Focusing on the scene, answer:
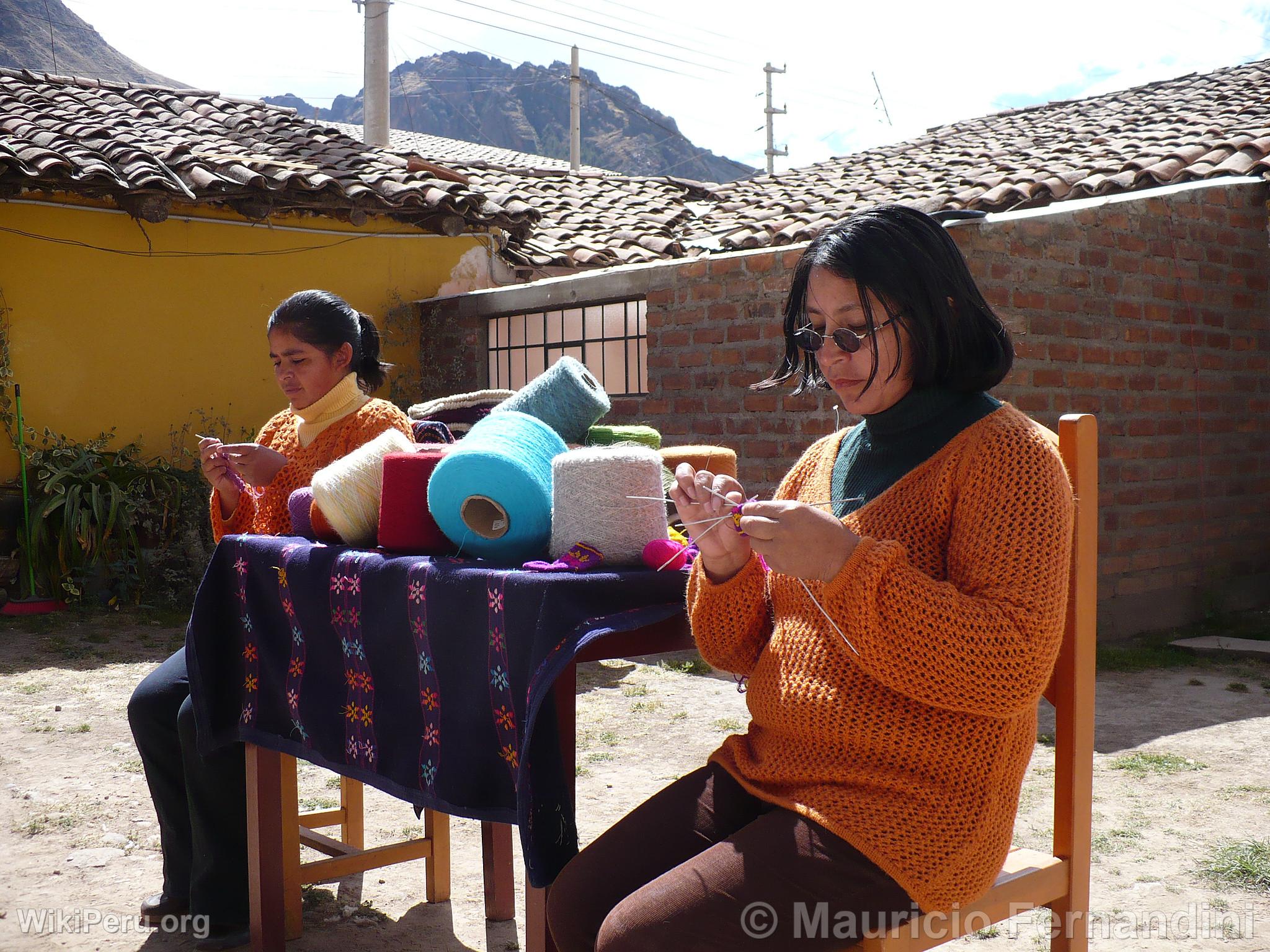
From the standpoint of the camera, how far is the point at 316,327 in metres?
2.84

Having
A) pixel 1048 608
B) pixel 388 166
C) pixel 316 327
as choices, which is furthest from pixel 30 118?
pixel 1048 608

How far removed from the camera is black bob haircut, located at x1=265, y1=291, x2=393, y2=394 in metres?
2.83

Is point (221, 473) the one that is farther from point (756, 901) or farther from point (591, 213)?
point (591, 213)

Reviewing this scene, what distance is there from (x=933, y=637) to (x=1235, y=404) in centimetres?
608

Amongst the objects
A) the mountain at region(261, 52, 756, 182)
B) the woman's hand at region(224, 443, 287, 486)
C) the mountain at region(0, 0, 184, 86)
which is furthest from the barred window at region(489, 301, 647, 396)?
the mountain at region(261, 52, 756, 182)

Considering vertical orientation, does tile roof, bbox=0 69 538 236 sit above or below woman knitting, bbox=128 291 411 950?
above

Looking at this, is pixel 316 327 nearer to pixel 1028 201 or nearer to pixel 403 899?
pixel 403 899

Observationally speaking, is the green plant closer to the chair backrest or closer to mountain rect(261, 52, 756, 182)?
the chair backrest

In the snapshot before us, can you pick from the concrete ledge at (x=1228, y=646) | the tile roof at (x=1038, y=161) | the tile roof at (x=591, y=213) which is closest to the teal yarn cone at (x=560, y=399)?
the tile roof at (x=1038, y=161)

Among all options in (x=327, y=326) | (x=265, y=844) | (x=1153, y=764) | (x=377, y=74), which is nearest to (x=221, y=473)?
(x=327, y=326)

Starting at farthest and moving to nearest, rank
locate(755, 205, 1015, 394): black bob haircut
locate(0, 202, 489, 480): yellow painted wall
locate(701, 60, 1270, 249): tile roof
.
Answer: locate(0, 202, 489, 480): yellow painted wall
locate(701, 60, 1270, 249): tile roof
locate(755, 205, 1015, 394): black bob haircut

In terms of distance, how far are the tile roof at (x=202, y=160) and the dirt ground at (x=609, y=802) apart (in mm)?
3036

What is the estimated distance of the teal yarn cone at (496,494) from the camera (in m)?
1.87

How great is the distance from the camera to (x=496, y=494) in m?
1.87
